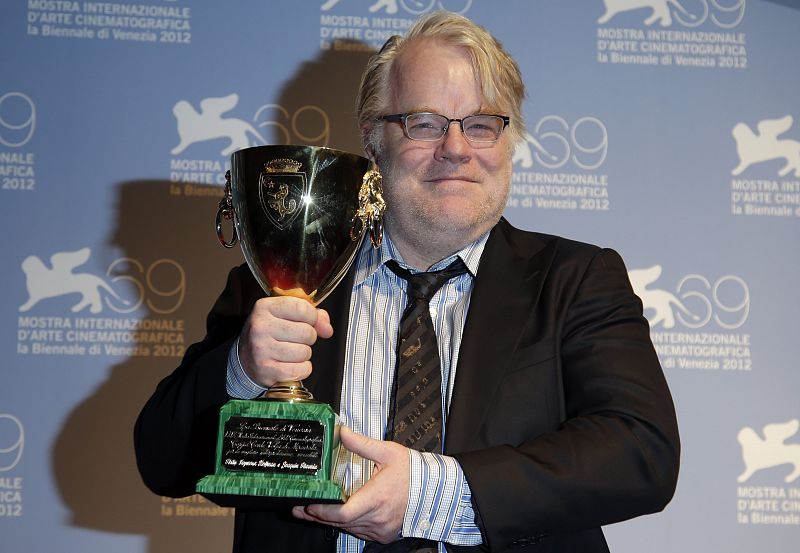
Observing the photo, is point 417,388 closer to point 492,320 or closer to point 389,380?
point 389,380

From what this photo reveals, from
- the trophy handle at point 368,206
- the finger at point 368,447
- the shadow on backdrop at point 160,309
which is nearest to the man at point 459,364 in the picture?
the finger at point 368,447

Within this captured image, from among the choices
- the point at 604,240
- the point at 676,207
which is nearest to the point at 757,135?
the point at 676,207

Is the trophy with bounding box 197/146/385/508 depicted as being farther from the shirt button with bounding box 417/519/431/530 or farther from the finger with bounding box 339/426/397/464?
the shirt button with bounding box 417/519/431/530

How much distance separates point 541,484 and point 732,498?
1651mm

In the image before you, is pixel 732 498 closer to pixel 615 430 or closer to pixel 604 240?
pixel 604 240

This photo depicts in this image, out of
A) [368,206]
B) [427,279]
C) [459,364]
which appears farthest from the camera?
[427,279]

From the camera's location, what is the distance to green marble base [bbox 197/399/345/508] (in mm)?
1456

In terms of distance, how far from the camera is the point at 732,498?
9.87 ft

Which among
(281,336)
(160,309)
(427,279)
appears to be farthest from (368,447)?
(160,309)

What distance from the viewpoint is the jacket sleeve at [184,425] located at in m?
1.79

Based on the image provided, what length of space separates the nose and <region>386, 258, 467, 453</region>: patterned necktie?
26 cm

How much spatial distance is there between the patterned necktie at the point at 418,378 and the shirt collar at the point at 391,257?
7cm

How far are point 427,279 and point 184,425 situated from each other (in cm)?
57

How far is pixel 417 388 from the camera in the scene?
1.85m
